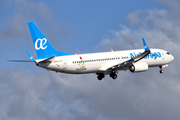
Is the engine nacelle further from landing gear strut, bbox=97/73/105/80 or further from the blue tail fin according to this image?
the blue tail fin

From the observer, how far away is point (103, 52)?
67125mm

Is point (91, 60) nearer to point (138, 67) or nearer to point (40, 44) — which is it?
point (138, 67)

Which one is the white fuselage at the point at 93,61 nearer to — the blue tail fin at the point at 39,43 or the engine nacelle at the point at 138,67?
the blue tail fin at the point at 39,43

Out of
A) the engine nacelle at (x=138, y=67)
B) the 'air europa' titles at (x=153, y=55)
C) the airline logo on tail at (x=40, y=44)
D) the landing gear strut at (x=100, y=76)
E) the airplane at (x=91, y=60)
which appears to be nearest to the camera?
the airplane at (x=91, y=60)

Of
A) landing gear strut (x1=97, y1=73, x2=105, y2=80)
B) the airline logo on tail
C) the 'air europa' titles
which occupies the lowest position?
landing gear strut (x1=97, y1=73, x2=105, y2=80)

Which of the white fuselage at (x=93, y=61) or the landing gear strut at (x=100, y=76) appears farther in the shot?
the landing gear strut at (x=100, y=76)

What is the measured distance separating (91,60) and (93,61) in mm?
446

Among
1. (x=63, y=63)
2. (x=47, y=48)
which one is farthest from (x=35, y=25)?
(x=63, y=63)

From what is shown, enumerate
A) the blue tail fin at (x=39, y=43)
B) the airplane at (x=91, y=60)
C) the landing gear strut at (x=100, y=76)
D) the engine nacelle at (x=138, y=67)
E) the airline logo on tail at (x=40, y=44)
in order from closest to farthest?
1. the airplane at (x=91, y=60)
2. the blue tail fin at (x=39, y=43)
3. the airline logo on tail at (x=40, y=44)
4. the engine nacelle at (x=138, y=67)
5. the landing gear strut at (x=100, y=76)

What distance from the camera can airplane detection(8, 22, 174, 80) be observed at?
6160 cm

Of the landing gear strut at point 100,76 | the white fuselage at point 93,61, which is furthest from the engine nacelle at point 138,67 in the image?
the landing gear strut at point 100,76

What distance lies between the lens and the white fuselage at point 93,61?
203 feet

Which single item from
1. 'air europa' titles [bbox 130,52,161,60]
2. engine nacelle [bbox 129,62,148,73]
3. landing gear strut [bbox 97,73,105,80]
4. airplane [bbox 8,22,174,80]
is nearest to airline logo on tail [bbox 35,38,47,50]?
airplane [bbox 8,22,174,80]

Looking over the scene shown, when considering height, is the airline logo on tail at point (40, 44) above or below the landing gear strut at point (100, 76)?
A: above
